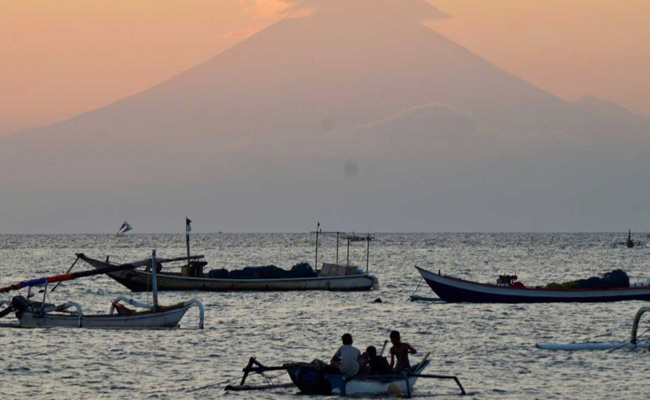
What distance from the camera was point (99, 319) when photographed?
1993 inches

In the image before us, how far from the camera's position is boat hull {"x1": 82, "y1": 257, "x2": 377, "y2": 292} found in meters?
78.0

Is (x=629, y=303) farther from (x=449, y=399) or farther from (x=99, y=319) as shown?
(x=449, y=399)

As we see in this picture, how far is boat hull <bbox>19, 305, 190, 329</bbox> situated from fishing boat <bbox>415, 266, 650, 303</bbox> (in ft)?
52.4

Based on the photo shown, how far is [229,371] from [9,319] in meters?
20.8

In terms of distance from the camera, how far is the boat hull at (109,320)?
50.0m

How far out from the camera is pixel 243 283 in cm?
7950

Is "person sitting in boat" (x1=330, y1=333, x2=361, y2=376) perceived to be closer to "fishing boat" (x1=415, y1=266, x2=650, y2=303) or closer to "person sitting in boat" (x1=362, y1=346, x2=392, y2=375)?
"person sitting in boat" (x1=362, y1=346, x2=392, y2=375)

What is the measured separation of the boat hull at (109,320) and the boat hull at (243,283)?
26.2 meters

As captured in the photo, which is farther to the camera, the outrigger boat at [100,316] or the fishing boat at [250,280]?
the fishing boat at [250,280]

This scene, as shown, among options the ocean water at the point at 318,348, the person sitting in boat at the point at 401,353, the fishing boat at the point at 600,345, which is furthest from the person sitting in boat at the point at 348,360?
the fishing boat at the point at 600,345

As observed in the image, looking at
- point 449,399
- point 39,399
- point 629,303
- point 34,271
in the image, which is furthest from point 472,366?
point 34,271

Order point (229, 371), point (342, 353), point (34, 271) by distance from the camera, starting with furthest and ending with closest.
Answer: point (34, 271) → point (229, 371) → point (342, 353)

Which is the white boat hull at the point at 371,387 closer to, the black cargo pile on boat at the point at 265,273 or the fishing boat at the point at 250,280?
the fishing boat at the point at 250,280

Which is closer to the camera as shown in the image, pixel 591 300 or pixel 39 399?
pixel 39 399
